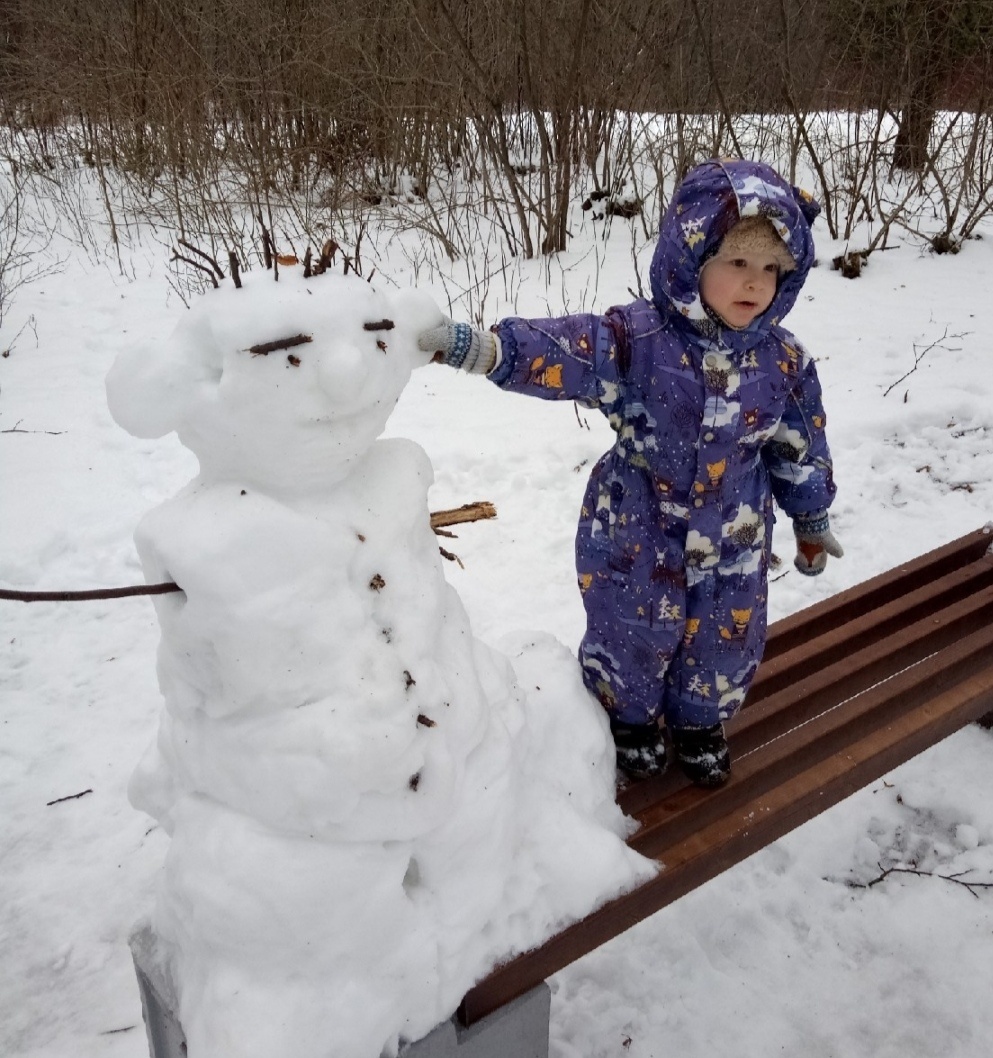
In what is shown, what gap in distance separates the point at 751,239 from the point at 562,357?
354 mm

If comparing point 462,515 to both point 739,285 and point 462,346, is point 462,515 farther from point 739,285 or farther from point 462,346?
point 739,285

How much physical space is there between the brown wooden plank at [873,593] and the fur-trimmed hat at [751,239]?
3.71 ft

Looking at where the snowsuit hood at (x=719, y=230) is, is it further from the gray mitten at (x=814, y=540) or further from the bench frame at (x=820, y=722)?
the bench frame at (x=820, y=722)

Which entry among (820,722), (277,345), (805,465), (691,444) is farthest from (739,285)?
(820,722)

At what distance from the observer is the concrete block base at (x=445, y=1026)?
4.33 ft

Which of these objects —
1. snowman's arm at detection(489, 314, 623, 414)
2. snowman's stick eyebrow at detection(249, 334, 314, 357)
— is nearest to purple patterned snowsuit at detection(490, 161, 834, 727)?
snowman's arm at detection(489, 314, 623, 414)

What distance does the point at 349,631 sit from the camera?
1162 millimetres

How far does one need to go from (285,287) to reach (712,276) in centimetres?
71

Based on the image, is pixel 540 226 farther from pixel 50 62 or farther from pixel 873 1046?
pixel 873 1046

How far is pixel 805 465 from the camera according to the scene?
1.69m

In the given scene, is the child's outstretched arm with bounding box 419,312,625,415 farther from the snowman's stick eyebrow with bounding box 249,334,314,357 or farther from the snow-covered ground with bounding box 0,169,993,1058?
the snow-covered ground with bounding box 0,169,993,1058

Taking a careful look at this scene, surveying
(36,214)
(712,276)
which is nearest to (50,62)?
(36,214)

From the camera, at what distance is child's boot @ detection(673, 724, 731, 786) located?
1744mm

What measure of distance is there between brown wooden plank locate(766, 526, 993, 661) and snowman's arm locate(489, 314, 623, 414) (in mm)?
1067
